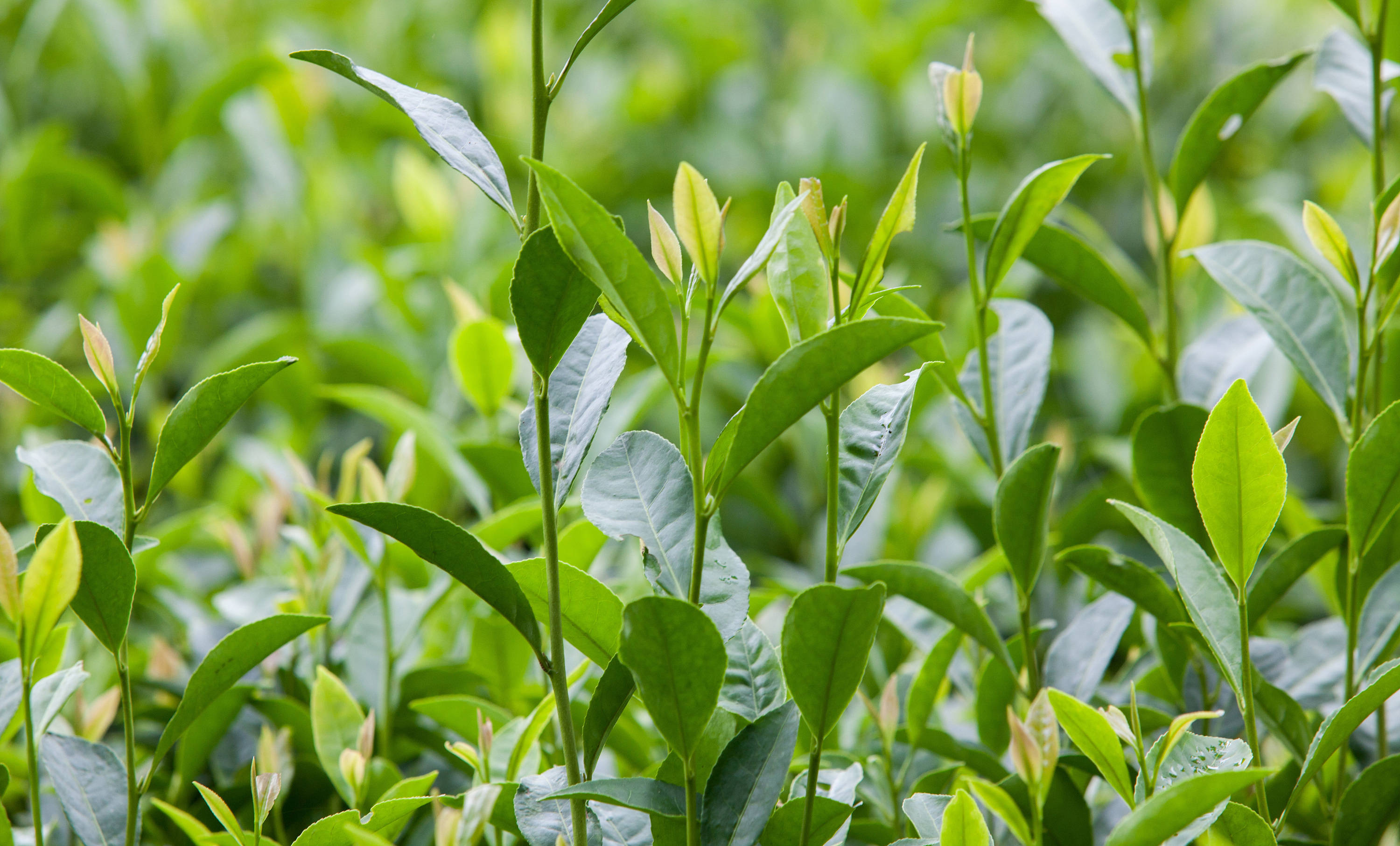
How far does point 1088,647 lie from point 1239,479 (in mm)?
→ 293

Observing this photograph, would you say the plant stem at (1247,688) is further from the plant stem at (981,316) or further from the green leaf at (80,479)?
the green leaf at (80,479)

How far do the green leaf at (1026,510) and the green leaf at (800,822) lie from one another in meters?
0.23

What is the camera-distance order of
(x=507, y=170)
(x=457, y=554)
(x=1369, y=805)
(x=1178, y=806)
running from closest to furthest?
(x=1178, y=806) → (x=457, y=554) → (x=1369, y=805) → (x=507, y=170)

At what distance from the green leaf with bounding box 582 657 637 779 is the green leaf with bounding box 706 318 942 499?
13cm

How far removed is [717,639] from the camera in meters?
0.56

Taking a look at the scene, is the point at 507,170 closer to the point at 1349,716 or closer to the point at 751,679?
the point at 751,679

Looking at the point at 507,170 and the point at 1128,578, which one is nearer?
the point at 1128,578

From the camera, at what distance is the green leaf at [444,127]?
24.5 inches

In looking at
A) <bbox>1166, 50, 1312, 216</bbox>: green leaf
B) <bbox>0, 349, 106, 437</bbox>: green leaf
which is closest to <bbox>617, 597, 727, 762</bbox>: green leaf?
<bbox>0, 349, 106, 437</bbox>: green leaf

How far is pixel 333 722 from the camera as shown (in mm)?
845

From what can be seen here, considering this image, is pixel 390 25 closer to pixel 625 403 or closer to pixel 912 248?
pixel 912 248

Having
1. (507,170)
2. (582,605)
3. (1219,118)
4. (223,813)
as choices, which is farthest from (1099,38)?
(507,170)

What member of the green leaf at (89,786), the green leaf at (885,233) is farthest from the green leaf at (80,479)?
the green leaf at (885,233)

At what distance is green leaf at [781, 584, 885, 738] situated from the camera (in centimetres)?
58
